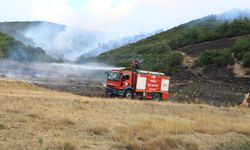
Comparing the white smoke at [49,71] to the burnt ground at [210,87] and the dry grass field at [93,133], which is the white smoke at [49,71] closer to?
the burnt ground at [210,87]

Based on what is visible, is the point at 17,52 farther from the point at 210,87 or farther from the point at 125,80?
the point at 125,80

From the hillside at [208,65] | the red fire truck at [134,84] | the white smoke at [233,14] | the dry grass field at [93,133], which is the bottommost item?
the dry grass field at [93,133]

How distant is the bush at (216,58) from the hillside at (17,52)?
79.8 ft

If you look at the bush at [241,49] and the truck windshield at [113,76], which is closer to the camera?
the truck windshield at [113,76]

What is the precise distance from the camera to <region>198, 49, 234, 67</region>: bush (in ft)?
190

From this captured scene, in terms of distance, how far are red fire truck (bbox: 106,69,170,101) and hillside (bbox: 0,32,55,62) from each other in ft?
95.6

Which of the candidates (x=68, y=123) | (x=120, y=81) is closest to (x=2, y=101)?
(x=68, y=123)

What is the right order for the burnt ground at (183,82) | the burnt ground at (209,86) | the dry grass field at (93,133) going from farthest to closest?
the burnt ground at (183,82) → the burnt ground at (209,86) → the dry grass field at (93,133)

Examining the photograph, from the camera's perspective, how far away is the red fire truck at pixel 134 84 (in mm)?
36219

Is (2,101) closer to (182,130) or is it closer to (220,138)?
(182,130)

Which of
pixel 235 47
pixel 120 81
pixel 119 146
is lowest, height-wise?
pixel 119 146

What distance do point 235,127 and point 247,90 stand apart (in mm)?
28530

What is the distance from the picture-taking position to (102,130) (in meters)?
15.9

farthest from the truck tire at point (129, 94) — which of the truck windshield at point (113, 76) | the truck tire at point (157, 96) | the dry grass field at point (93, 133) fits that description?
the dry grass field at point (93, 133)
